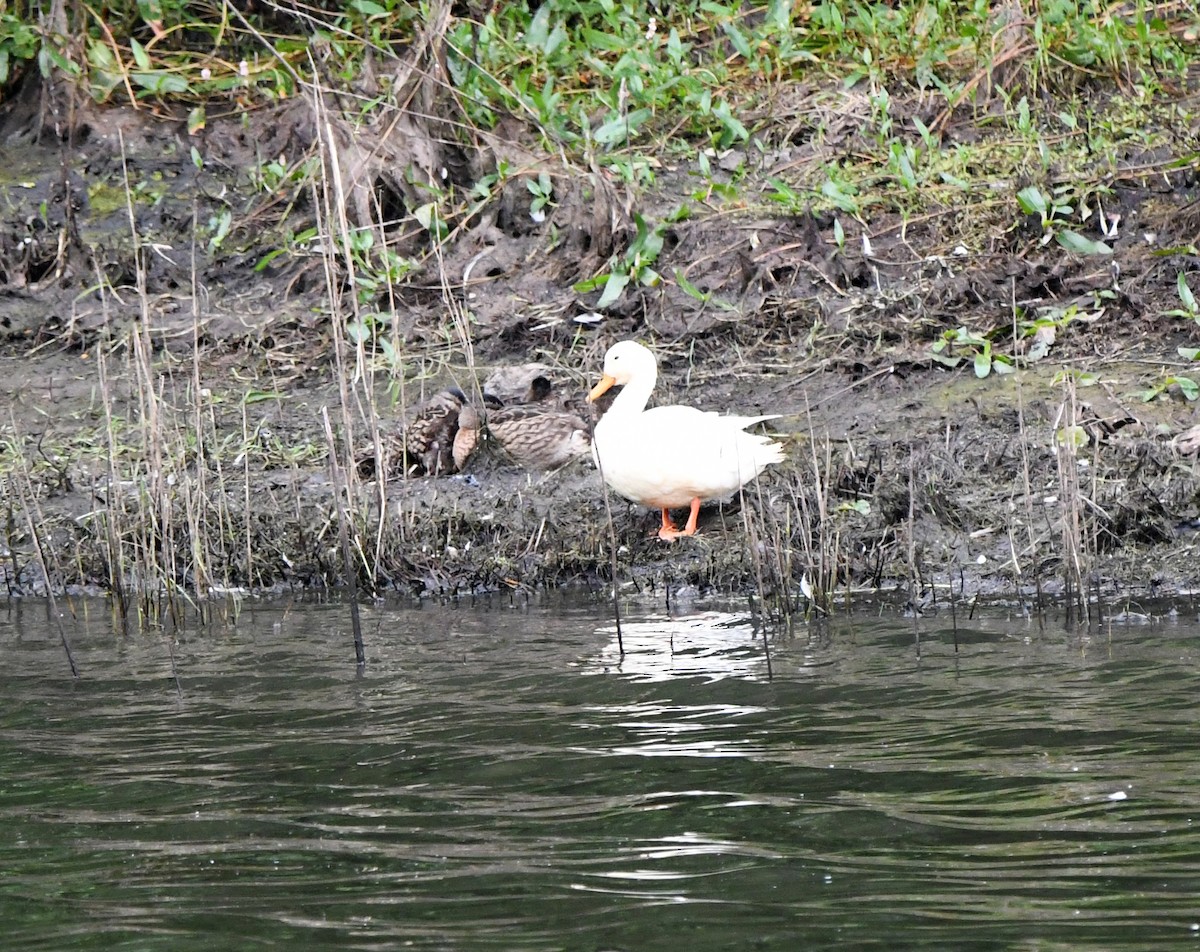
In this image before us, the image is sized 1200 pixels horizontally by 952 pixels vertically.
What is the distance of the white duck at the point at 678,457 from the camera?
26.1ft

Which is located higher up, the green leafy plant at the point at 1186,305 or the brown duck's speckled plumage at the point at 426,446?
the green leafy plant at the point at 1186,305

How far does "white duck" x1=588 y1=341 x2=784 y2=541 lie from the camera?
26.1ft

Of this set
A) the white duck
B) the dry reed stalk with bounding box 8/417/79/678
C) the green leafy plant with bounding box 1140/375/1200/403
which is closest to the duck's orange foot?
the white duck

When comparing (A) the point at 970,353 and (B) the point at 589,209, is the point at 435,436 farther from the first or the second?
(A) the point at 970,353

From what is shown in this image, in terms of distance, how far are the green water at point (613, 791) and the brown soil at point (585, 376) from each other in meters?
0.81

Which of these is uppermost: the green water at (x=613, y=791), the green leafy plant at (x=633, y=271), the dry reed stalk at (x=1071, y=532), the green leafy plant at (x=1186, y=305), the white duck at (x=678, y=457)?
the green leafy plant at (x=633, y=271)

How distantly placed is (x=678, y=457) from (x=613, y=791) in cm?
331

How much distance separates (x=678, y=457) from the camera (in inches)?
313

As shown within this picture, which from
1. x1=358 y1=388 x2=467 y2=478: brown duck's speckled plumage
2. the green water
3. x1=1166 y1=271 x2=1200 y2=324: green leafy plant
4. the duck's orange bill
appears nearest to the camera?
the green water

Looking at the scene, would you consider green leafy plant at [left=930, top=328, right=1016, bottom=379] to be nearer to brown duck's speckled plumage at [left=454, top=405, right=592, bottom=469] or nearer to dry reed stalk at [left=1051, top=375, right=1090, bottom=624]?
brown duck's speckled plumage at [left=454, top=405, right=592, bottom=469]

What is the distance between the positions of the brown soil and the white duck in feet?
0.77

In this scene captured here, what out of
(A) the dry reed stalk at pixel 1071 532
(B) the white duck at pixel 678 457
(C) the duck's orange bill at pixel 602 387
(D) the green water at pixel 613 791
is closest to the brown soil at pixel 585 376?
(A) the dry reed stalk at pixel 1071 532

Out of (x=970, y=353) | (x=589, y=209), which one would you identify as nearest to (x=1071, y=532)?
(x=970, y=353)

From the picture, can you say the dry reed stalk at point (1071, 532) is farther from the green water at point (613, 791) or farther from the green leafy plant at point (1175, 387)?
the green leafy plant at point (1175, 387)
